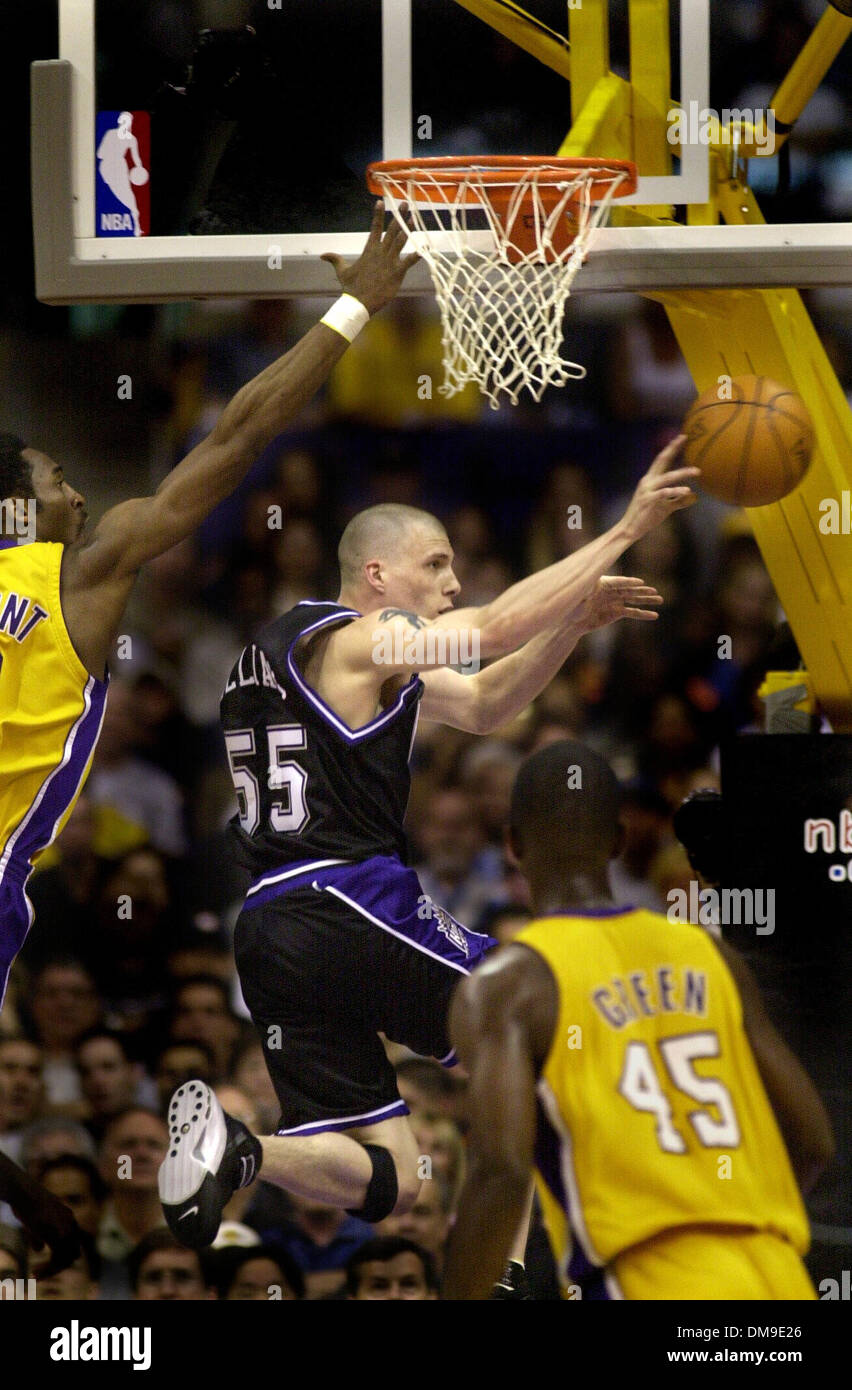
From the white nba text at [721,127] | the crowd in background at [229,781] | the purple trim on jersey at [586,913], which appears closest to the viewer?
the purple trim on jersey at [586,913]

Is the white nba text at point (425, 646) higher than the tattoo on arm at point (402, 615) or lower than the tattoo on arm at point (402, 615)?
lower

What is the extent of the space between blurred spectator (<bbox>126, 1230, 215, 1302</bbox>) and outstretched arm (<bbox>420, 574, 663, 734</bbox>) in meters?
1.60

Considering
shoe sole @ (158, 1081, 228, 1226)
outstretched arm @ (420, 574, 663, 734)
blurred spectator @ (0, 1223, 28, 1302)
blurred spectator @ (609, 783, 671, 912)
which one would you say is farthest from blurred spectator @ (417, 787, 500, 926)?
blurred spectator @ (0, 1223, 28, 1302)

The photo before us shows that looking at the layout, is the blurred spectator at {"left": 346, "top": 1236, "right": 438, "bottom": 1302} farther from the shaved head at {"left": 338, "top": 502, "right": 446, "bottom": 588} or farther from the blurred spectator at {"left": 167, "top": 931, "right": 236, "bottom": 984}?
the shaved head at {"left": 338, "top": 502, "right": 446, "bottom": 588}

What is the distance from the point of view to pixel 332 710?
13.9 ft

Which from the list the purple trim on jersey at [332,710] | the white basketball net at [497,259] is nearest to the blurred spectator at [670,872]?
the purple trim on jersey at [332,710]

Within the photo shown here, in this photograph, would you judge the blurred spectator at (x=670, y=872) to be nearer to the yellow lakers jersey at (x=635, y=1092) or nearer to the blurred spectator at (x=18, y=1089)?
the yellow lakers jersey at (x=635, y=1092)

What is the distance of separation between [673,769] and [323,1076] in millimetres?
1234

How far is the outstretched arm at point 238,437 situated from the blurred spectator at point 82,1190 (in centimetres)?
161

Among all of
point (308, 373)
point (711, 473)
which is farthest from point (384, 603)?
point (711, 473)

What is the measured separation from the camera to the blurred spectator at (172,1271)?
4.30 metres

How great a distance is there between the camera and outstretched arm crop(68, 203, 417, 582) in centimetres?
396

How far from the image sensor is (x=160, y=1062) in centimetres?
433

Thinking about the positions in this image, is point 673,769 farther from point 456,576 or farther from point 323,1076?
point 323,1076
